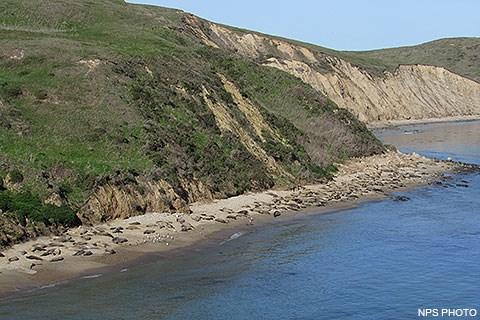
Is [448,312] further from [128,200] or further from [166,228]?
[128,200]

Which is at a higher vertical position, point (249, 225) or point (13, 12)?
point (13, 12)

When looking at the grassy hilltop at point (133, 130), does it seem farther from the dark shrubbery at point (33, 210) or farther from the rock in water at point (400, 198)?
the rock in water at point (400, 198)

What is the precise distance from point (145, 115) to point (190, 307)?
22261mm

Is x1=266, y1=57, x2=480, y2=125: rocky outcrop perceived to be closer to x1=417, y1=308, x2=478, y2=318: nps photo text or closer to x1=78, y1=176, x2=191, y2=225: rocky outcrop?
x1=78, y1=176, x2=191, y2=225: rocky outcrop

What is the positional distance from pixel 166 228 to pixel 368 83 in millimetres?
103021

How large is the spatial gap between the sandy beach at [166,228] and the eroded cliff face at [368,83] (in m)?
50.1

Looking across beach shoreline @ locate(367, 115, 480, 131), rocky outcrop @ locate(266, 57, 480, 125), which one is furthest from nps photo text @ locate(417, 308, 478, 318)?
beach shoreline @ locate(367, 115, 480, 131)

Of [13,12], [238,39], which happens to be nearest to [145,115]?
[13,12]

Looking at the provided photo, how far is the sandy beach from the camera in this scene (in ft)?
83.5

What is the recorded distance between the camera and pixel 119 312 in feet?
71.1

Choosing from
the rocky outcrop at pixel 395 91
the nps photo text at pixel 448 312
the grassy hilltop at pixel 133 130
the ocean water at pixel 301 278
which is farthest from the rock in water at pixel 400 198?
the rocky outcrop at pixel 395 91

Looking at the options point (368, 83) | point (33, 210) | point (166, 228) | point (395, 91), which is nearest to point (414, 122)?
point (395, 91)

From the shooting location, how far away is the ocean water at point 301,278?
2220cm

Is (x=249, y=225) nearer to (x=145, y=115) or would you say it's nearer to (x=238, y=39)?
(x=145, y=115)
